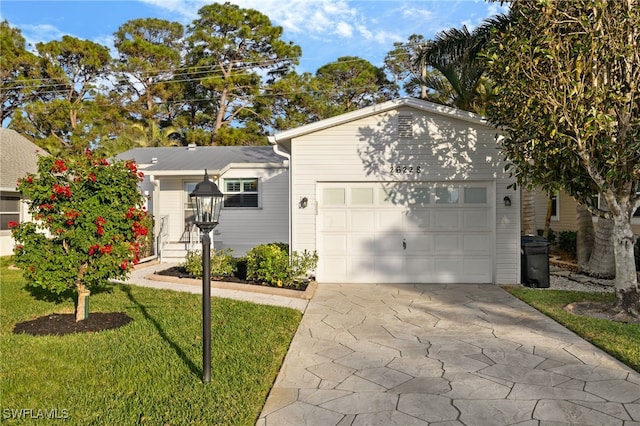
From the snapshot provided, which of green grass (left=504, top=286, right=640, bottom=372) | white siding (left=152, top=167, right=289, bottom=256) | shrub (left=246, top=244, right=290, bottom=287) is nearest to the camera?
green grass (left=504, top=286, right=640, bottom=372)

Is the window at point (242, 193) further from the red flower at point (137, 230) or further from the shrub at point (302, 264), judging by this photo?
the red flower at point (137, 230)

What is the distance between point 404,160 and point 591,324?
186 inches

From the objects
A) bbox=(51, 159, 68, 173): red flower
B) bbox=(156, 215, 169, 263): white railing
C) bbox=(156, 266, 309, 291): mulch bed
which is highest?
bbox=(51, 159, 68, 173): red flower

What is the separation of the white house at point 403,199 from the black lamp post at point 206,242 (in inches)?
207

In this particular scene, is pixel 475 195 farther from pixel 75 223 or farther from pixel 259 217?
pixel 75 223

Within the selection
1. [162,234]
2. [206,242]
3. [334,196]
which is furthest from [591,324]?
[162,234]

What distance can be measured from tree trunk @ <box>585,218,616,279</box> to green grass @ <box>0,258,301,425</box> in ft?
25.2

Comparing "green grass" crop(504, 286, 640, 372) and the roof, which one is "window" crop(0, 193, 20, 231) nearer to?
the roof

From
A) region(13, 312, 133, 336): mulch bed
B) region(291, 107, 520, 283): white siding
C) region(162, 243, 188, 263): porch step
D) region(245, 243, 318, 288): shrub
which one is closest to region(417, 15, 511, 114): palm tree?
region(291, 107, 520, 283): white siding

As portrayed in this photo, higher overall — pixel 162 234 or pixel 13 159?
pixel 13 159

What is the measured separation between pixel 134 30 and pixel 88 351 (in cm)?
2762

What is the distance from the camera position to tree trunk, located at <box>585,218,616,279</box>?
996 cm

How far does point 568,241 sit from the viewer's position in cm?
1436

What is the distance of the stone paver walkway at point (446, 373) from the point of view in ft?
11.6
